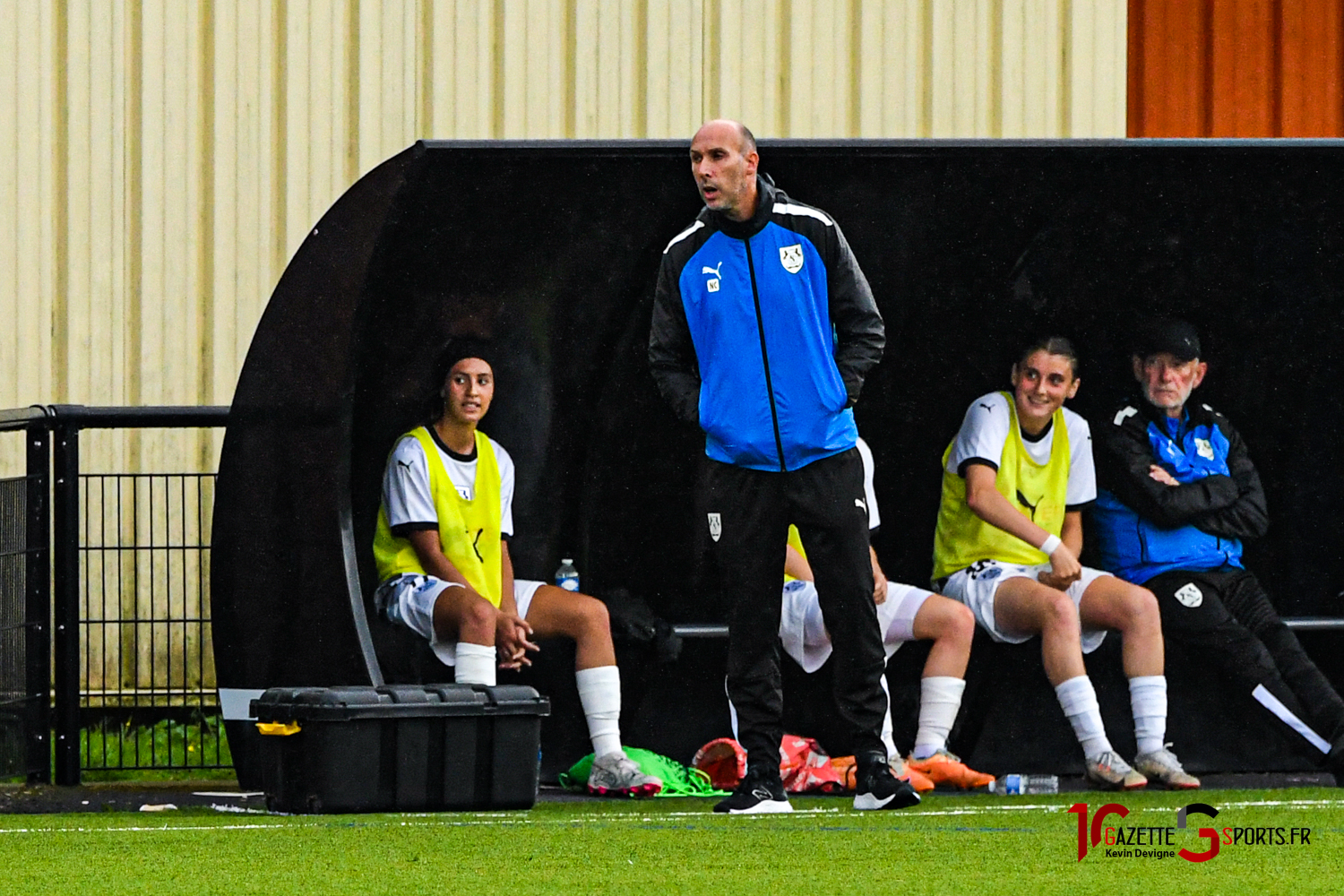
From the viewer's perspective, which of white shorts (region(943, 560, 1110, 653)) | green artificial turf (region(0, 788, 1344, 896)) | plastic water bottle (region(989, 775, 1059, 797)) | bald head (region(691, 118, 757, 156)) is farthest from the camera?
white shorts (region(943, 560, 1110, 653))

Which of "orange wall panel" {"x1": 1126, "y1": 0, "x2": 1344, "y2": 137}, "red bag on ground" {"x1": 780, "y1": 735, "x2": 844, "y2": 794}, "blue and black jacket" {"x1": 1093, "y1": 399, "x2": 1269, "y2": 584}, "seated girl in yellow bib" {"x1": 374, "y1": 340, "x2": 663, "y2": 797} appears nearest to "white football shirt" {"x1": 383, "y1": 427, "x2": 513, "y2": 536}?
"seated girl in yellow bib" {"x1": 374, "y1": 340, "x2": 663, "y2": 797}

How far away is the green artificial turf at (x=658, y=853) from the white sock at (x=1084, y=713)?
759 millimetres

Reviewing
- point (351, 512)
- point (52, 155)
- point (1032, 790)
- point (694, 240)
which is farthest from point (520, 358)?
point (52, 155)

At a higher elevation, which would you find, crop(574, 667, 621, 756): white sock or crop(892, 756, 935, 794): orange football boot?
crop(574, 667, 621, 756): white sock

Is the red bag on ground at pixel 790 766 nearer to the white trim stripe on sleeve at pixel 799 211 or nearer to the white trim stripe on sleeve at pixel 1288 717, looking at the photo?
the white trim stripe on sleeve at pixel 1288 717

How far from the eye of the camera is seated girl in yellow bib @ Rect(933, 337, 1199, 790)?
8.19 metres

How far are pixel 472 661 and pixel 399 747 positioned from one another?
1.01 meters

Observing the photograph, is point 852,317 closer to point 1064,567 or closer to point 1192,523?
point 1064,567

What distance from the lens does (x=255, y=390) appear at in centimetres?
761

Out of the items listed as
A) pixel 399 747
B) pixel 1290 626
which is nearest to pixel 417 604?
pixel 399 747

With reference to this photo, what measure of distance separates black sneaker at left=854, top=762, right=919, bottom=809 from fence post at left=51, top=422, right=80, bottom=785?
2.85 meters

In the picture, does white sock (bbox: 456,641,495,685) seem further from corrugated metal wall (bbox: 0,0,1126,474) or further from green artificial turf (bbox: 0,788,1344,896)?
corrugated metal wall (bbox: 0,0,1126,474)

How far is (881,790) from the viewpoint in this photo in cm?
680

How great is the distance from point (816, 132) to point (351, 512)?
3.85 metres
